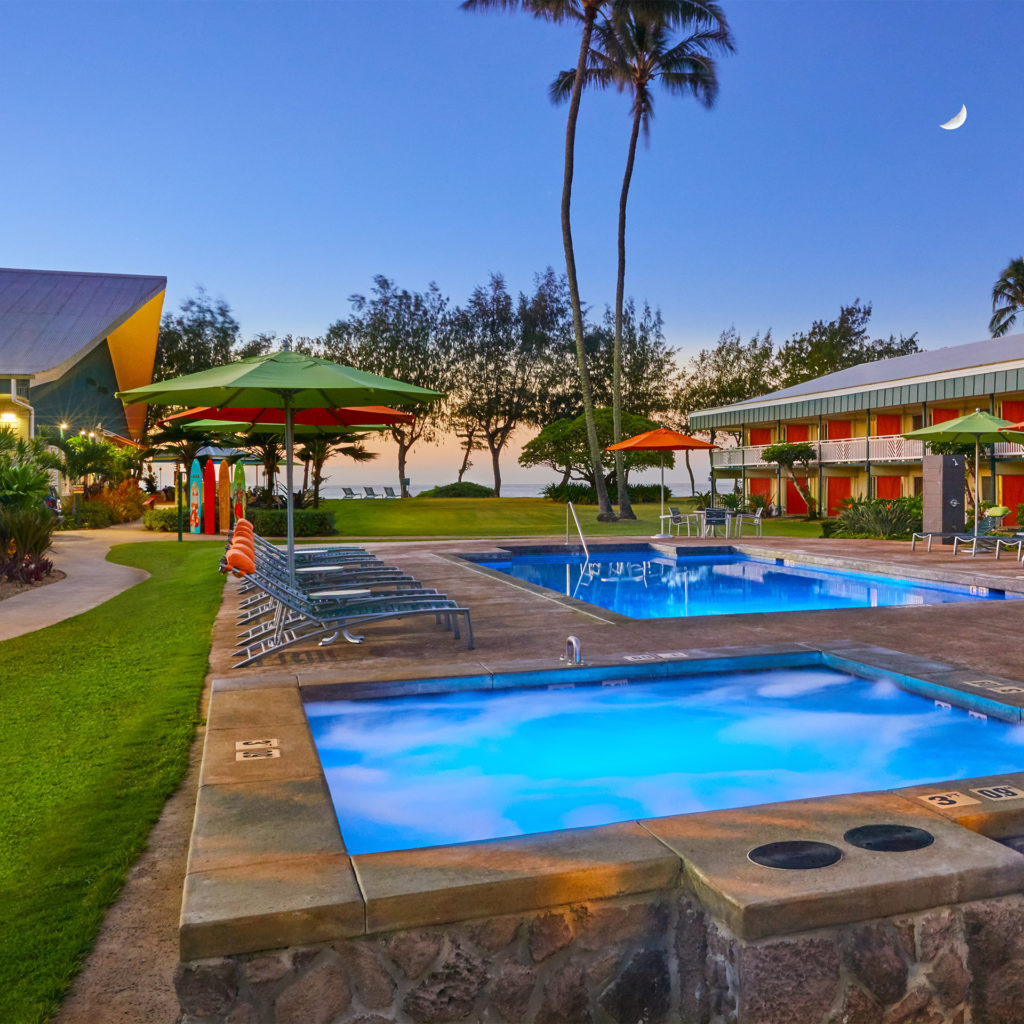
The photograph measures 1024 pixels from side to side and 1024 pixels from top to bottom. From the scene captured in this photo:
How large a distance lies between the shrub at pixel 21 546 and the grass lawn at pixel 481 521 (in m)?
9.50

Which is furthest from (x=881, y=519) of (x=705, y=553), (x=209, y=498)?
(x=209, y=498)

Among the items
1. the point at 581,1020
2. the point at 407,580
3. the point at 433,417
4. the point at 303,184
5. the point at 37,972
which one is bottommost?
the point at 581,1020

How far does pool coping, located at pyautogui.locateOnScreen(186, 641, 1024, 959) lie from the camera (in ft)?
7.86

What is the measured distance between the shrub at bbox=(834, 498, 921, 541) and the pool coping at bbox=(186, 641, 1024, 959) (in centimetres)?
1813

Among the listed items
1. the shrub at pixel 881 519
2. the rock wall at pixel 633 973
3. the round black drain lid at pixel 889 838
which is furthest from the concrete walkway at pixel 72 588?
the shrub at pixel 881 519

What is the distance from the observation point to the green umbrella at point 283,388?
7371mm

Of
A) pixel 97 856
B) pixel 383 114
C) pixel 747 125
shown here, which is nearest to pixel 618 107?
pixel 747 125

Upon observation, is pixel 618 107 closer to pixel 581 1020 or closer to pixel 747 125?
pixel 747 125

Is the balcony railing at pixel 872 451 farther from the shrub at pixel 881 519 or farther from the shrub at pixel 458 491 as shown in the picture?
the shrub at pixel 458 491

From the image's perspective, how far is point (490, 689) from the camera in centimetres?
566

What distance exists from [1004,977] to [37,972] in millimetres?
2906

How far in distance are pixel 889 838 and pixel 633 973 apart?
3.06 feet

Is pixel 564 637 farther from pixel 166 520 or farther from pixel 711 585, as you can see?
pixel 166 520

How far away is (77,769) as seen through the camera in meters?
4.43
